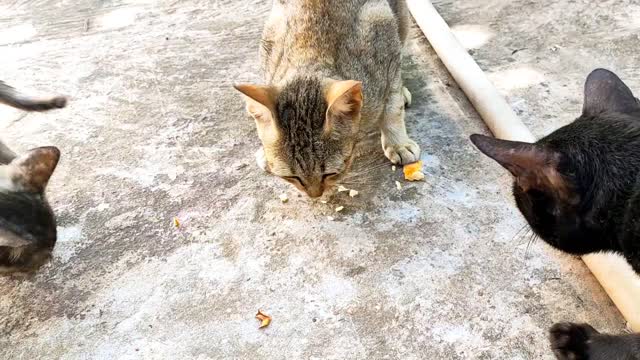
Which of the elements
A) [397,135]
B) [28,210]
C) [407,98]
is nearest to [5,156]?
[28,210]

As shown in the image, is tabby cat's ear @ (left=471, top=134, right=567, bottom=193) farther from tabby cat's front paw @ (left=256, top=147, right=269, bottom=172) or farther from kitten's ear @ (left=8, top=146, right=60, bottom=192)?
kitten's ear @ (left=8, top=146, right=60, bottom=192)

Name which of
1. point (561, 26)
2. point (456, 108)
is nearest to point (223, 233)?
point (456, 108)

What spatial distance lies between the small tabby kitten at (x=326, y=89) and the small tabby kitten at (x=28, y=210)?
3.51 feet

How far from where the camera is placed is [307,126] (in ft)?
10.0

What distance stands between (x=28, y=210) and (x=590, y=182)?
97.3 inches

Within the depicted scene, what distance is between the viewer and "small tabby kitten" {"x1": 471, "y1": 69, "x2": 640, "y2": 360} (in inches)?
Answer: 90.2

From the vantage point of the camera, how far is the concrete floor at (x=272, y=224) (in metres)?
2.91

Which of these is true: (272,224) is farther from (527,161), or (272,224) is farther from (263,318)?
(527,161)

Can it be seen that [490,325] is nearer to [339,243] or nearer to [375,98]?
[339,243]

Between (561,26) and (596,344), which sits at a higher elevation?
(561,26)

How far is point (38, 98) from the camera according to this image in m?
3.57

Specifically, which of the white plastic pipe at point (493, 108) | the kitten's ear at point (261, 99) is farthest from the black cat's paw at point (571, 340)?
the kitten's ear at point (261, 99)

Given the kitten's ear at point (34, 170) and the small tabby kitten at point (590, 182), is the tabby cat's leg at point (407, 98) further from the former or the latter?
the kitten's ear at point (34, 170)

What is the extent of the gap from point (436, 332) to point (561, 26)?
107 inches
